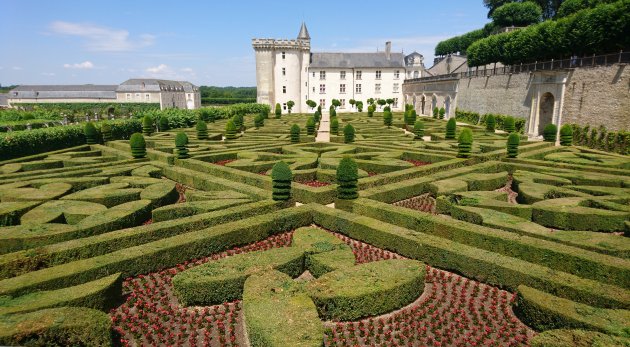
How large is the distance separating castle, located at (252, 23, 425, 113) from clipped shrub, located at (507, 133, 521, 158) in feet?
163

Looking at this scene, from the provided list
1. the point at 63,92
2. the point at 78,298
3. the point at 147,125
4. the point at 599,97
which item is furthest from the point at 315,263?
the point at 63,92

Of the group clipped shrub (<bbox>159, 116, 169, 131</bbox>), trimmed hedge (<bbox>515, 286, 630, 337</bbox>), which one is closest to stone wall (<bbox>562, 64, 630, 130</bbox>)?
trimmed hedge (<bbox>515, 286, 630, 337</bbox>)

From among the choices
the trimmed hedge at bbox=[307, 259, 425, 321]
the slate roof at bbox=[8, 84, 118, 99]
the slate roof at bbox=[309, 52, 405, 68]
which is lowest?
the trimmed hedge at bbox=[307, 259, 425, 321]

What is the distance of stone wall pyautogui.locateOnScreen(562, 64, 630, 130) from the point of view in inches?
980

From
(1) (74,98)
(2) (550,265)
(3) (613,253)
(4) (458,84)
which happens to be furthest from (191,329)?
(1) (74,98)

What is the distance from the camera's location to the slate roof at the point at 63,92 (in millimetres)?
91500

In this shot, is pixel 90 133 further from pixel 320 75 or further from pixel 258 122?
pixel 320 75

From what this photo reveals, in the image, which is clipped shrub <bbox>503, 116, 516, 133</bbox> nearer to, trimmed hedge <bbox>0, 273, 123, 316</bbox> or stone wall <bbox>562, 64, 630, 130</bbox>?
stone wall <bbox>562, 64, 630, 130</bbox>

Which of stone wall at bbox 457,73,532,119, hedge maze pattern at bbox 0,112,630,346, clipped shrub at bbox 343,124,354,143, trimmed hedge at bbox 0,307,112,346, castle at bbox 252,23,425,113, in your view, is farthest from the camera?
castle at bbox 252,23,425,113

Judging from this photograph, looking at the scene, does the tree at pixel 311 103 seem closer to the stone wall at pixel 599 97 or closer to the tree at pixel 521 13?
the tree at pixel 521 13

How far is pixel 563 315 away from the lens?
680 centimetres

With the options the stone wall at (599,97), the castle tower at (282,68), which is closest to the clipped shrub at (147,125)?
the stone wall at (599,97)

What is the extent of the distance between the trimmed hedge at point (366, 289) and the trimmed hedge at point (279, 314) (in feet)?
1.54

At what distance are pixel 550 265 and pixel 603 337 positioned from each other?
3328mm
